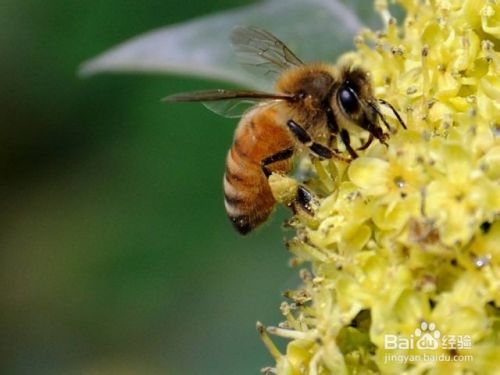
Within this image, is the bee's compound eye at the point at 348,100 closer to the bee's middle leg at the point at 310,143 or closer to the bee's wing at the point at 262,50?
the bee's middle leg at the point at 310,143

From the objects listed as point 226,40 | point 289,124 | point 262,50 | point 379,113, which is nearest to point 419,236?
point 379,113

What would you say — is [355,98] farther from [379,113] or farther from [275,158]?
[275,158]

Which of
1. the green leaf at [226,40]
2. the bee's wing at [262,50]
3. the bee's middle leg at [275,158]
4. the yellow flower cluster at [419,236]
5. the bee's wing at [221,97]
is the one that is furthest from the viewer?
the green leaf at [226,40]

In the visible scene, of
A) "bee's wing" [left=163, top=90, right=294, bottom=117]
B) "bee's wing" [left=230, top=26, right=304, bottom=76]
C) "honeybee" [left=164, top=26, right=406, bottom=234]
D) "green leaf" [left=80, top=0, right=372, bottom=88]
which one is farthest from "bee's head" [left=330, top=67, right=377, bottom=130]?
"green leaf" [left=80, top=0, right=372, bottom=88]

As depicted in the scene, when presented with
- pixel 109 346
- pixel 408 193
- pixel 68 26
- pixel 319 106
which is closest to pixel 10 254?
pixel 109 346

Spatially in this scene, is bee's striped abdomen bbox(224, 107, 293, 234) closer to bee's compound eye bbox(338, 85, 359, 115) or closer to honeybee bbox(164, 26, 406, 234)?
honeybee bbox(164, 26, 406, 234)

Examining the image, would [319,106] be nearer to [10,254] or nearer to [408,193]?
[408,193]

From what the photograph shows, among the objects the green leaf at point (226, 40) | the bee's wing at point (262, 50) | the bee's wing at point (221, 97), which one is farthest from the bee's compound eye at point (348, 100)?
the green leaf at point (226, 40)
